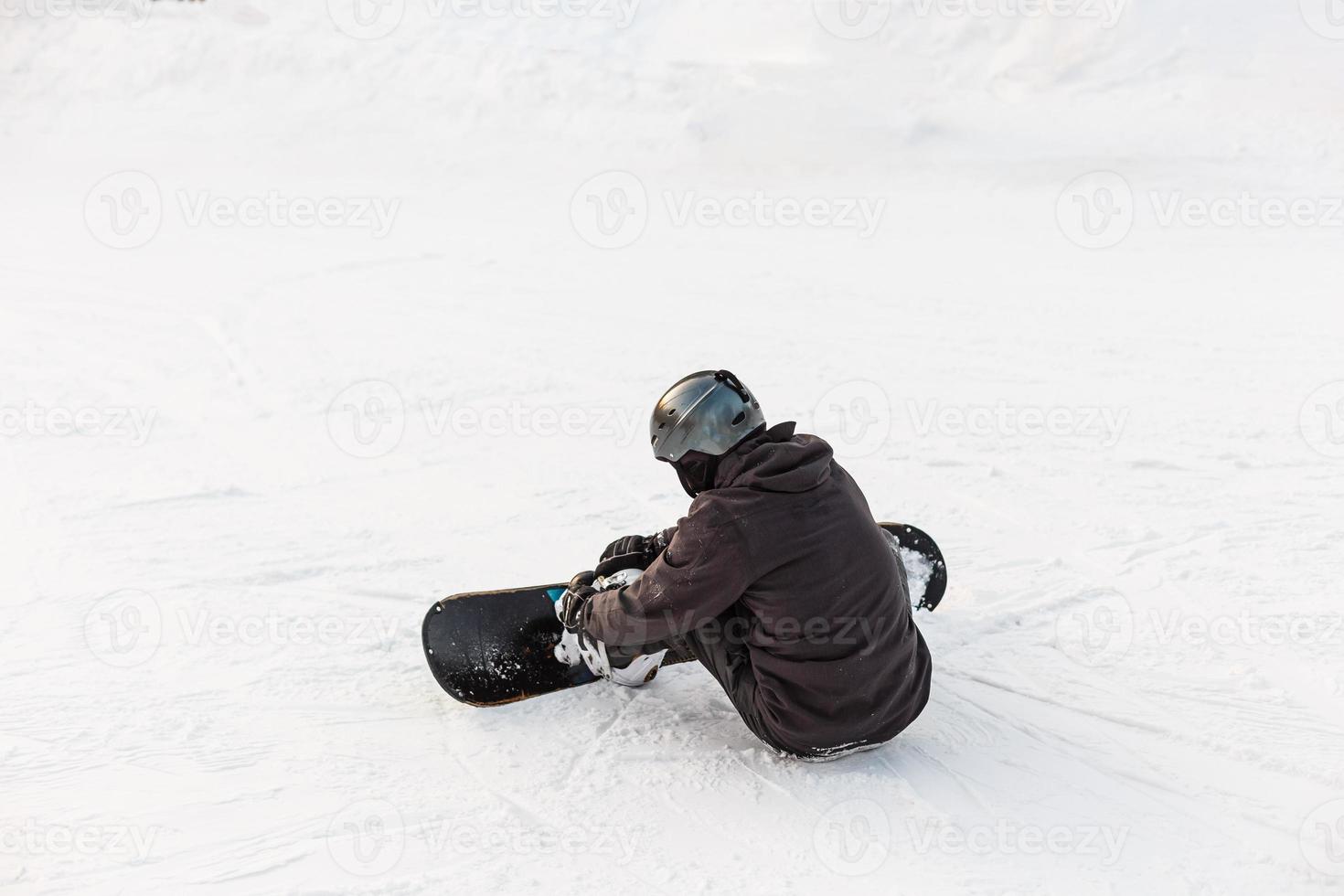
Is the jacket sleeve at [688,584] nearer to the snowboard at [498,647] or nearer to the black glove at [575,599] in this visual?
the black glove at [575,599]

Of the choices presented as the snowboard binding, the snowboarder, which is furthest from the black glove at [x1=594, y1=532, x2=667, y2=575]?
the snowboarder

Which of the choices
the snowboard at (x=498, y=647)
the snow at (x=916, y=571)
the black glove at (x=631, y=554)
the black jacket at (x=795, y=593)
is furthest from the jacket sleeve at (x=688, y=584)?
the snow at (x=916, y=571)

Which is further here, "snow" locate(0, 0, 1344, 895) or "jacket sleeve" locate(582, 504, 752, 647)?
"snow" locate(0, 0, 1344, 895)

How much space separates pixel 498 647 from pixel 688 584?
1.00m

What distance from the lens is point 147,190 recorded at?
39.6 feet

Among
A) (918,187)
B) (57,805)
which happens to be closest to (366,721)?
(57,805)

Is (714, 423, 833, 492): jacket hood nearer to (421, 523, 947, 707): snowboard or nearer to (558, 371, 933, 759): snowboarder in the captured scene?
(558, 371, 933, 759): snowboarder

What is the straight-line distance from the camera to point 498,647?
3838mm

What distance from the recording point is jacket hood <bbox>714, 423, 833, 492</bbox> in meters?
3.12

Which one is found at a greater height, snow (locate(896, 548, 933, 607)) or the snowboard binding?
snow (locate(896, 548, 933, 607))

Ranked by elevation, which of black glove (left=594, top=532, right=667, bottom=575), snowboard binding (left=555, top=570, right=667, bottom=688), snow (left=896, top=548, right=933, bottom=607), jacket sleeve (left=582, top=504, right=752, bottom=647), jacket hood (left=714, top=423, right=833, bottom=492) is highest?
jacket hood (left=714, top=423, right=833, bottom=492)

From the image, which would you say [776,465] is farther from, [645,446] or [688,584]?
[645,446]

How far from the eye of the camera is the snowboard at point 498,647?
381 centimetres

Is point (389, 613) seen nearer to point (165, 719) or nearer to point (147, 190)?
point (165, 719)
